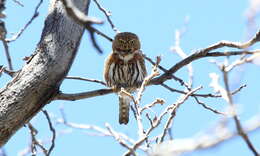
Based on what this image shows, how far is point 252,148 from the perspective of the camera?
2146 millimetres

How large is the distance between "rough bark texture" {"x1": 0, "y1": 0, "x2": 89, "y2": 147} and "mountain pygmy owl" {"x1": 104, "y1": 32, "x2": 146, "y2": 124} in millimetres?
2027

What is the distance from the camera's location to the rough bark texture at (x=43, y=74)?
3898 mm

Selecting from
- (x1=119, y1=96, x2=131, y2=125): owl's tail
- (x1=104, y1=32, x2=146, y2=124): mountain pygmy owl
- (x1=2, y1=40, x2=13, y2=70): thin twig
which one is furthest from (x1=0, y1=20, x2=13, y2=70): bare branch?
(x1=119, y1=96, x2=131, y2=125): owl's tail

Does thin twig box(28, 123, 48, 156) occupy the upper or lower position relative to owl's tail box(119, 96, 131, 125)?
lower

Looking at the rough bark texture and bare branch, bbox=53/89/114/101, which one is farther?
bare branch, bbox=53/89/114/101

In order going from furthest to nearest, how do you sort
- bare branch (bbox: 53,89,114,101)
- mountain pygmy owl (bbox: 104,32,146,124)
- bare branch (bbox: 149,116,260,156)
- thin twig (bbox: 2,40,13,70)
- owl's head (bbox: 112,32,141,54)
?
owl's head (bbox: 112,32,141,54) → mountain pygmy owl (bbox: 104,32,146,124) → bare branch (bbox: 53,89,114,101) → thin twig (bbox: 2,40,13,70) → bare branch (bbox: 149,116,260,156)

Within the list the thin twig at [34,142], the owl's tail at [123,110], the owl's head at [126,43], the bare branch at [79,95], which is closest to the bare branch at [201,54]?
the bare branch at [79,95]

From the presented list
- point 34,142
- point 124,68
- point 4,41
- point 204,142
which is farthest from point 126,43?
point 204,142

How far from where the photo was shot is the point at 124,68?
21.3ft

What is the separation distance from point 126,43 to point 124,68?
0.43 metres

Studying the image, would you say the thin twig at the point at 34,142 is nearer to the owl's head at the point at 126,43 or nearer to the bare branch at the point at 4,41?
the bare branch at the point at 4,41

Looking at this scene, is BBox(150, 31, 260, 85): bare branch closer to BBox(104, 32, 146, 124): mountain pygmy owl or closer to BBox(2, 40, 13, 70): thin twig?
BBox(2, 40, 13, 70): thin twig

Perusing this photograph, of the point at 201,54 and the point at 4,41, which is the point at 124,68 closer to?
the point at 201,54

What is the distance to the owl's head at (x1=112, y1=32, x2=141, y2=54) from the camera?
667 centimetres
